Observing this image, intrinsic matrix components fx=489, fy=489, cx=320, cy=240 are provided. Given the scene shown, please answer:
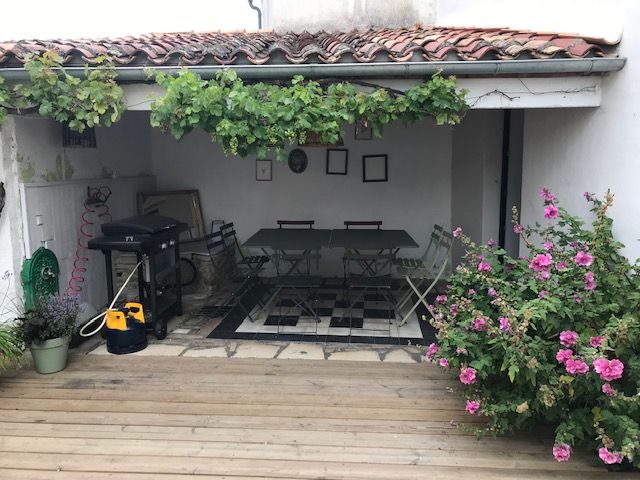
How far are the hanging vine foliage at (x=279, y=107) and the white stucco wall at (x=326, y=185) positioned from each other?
4114 mm

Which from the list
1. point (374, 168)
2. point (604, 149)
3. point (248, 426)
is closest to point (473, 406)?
point (248, 426)

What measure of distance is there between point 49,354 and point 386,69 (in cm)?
400

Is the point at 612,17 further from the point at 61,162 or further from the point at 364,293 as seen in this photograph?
the point at 61,162

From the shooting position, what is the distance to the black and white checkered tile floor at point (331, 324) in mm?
5602

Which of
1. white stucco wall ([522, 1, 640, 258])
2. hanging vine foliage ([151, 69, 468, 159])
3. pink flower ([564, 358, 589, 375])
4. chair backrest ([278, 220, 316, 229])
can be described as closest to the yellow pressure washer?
hanging vine foliage ([151, 69, 468, 159])

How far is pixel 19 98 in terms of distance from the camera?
13.9 ft

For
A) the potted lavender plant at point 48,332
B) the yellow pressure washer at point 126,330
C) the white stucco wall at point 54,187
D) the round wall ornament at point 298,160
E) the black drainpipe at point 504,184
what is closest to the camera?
the potted lavender plant at point 48,332

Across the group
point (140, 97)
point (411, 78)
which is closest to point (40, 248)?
point (140, 97)

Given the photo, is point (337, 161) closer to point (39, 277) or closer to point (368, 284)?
point (368, 284)

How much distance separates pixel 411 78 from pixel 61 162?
3996 millimetres

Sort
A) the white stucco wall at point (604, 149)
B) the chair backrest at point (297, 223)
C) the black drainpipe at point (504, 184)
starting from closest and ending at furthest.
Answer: the white stucco wall at point (604, 149), the black drainpipe at point (504, 184), the chair backrest at point (297, 223)

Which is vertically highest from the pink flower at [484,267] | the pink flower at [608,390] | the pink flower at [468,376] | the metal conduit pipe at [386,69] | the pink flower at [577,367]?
the metal conduit pipe at [386,69]

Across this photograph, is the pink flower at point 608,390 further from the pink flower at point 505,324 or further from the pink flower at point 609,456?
the pink flower at point 505,324

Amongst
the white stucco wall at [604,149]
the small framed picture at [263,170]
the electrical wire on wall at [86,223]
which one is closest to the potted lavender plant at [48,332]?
the electrical wire on wall at [86,223]
